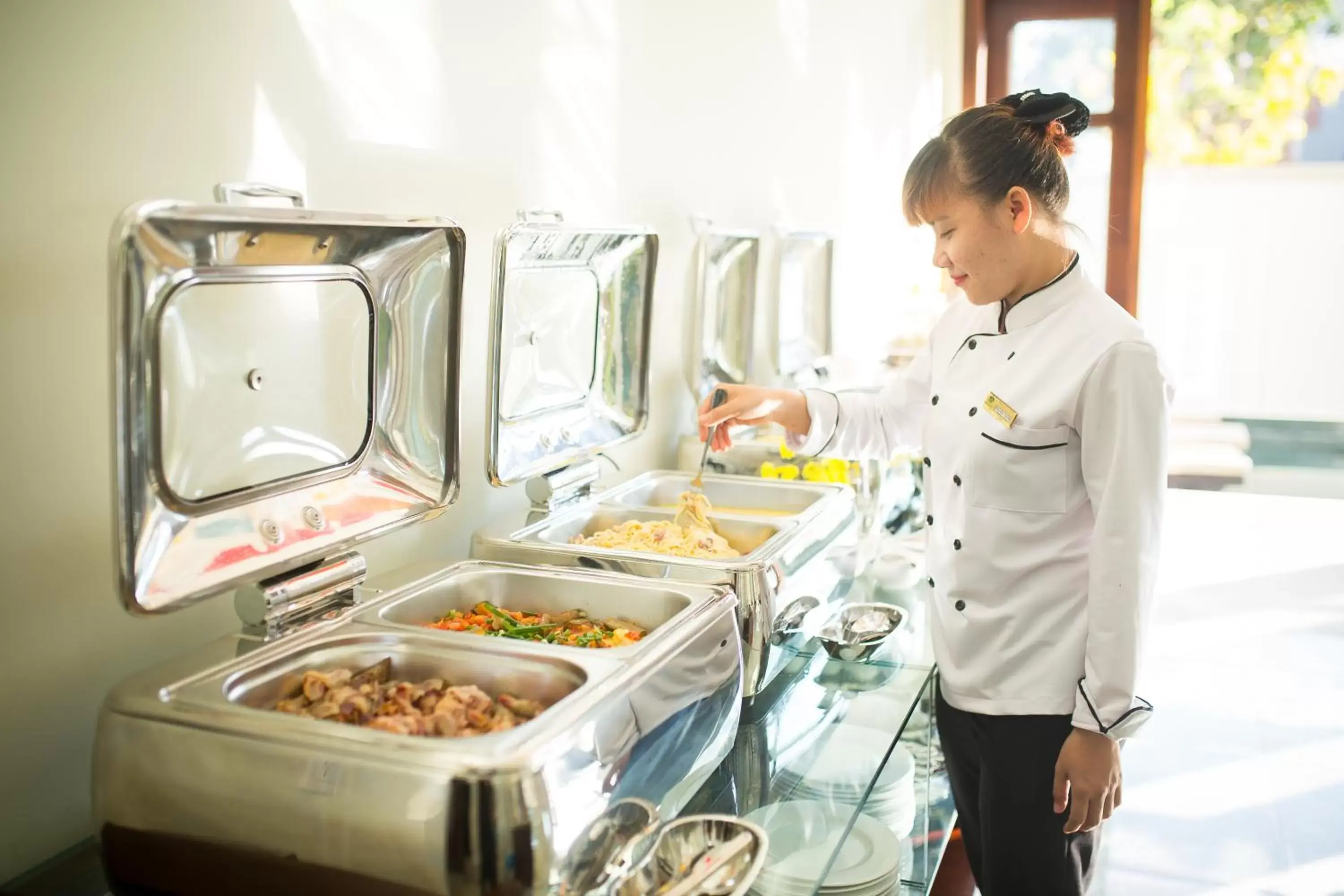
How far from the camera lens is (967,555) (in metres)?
1.56

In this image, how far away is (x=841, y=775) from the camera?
133cm

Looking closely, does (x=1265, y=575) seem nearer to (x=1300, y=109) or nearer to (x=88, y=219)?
(x=1300, y=109)

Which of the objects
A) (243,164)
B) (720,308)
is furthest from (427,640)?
(720,308)

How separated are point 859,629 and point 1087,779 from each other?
40cm

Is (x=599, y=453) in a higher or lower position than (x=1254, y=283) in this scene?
lower

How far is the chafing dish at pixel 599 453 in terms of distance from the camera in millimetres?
1510

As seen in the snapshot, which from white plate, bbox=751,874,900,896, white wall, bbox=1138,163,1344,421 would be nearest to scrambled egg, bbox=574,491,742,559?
white plate, bbox=751,874,900,896

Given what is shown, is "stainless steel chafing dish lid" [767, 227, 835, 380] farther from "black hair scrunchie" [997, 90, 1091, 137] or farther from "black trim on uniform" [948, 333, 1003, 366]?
"black hair scrunchie" [997, 90, 1091, 137]

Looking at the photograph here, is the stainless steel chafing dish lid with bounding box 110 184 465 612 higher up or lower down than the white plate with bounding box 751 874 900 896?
higher up

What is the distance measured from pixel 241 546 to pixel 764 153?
2.18 meters

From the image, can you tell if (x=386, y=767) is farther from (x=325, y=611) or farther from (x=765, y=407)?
(x=765, y=407)

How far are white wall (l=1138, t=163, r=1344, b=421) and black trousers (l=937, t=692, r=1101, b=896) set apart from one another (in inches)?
207

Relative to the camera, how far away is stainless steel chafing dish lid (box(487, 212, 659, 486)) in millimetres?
1576

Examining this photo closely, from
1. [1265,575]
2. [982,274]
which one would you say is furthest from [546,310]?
[1265,575]
